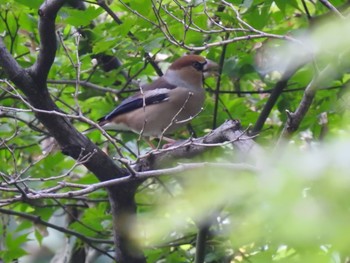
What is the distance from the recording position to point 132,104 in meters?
5.18

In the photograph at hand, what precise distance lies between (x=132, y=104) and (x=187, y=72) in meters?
0.55

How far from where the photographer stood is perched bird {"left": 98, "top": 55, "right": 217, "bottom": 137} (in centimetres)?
511

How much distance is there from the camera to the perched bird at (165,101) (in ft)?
16.8

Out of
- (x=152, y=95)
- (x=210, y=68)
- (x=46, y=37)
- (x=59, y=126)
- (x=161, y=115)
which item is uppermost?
(x=46, y=37)

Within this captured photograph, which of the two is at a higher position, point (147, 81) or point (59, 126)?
point (59, 126)

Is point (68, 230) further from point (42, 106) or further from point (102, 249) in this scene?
point (42, 106)

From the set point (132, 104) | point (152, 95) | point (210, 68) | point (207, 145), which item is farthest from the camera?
point (152, 95)

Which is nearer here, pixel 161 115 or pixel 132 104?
pixel 132 104

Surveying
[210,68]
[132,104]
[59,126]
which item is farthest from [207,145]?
[132,104]

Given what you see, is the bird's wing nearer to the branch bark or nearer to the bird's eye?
the bird's eye

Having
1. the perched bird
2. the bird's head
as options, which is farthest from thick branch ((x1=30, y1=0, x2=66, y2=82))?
the bird's head

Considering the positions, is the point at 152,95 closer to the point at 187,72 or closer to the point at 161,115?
the point at 161,115

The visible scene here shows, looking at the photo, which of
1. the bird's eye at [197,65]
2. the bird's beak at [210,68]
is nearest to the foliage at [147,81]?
the bird's beak at [210,68]

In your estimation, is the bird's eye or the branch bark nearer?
the branch bark
